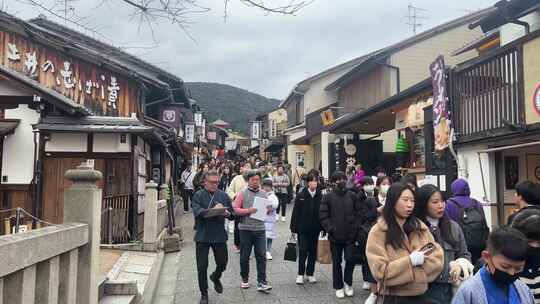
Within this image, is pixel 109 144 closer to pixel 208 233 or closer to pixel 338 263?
pixel 208 233

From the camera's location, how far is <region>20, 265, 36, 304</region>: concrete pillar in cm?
324

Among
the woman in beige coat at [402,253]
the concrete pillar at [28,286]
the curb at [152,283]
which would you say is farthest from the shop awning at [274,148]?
the concrete pillar at [28,286]

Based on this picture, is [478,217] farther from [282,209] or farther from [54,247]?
[282,209]

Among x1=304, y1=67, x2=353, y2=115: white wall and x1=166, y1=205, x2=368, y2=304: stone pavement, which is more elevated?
x1=304, y1=67, x2=353, y2=115: white wall

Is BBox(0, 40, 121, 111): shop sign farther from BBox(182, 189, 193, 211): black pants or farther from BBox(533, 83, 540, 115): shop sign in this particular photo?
BBox(533, 83, 540, 115): shop sign

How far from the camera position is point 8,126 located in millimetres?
11625

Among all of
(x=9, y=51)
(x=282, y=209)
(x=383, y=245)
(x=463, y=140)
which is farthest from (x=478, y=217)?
(x=9, y=51)

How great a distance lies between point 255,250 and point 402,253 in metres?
4.03

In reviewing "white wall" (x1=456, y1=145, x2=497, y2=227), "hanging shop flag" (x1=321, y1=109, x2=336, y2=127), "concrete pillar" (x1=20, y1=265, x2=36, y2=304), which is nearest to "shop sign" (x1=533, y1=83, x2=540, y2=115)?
"white wall" (x1=456, y1=145, x2=497, y2=227)

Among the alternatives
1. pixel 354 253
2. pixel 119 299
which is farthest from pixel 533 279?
pixel 119 299

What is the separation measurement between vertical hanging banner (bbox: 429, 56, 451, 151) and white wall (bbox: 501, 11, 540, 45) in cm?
191

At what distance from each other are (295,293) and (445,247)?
376 centimetres

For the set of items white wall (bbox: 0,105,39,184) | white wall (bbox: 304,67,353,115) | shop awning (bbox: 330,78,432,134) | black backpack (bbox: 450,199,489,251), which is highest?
white wall (bbox: 304,67,353,115)

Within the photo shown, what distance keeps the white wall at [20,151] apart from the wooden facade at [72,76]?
1.80 meters
